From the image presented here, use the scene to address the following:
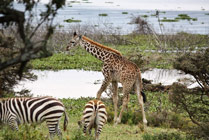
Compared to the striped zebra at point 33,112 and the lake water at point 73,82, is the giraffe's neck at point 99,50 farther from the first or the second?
the lake water at point 73,82

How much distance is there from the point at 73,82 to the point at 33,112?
45.3 feet

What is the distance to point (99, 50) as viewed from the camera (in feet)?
48.8

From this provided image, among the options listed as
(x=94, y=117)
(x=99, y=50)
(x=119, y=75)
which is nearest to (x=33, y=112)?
(x=94, y=117)

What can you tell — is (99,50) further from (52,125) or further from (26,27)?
(26,27)

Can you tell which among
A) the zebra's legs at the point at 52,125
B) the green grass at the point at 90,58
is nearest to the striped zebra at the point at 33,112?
the zebra's legs at the point at 52,125

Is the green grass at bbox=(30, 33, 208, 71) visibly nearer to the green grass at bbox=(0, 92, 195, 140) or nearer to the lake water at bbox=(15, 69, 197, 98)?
the lake water at bbox=(15, 69, 197, 98)

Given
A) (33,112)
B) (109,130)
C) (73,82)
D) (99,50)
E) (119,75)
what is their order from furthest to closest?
1. (73,82)
2. (99,50)
3. (119,75)
4. (109,130)
5. (33,112)

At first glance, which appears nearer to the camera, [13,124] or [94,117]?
[13,124]

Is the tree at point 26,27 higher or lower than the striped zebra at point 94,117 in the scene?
higher

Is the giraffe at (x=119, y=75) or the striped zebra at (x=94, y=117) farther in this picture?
the giraffe at (x=119, y=75)

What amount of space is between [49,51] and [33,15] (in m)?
0.63

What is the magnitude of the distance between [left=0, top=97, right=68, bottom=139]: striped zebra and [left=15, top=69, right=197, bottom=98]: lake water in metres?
9.57

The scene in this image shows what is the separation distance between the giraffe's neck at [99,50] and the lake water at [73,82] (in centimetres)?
544

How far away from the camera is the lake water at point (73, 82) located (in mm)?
21156
